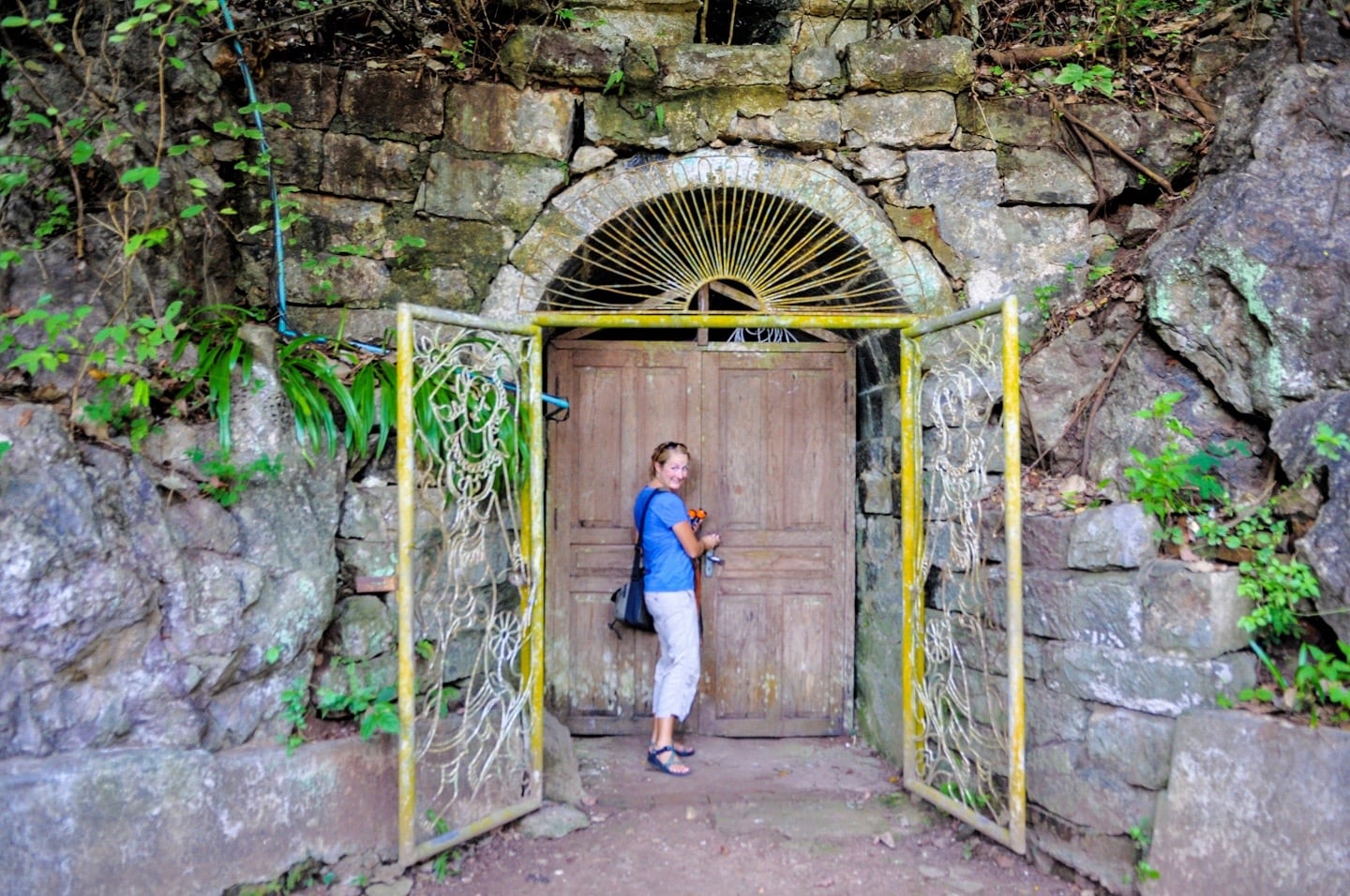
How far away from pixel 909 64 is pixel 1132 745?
110 inches

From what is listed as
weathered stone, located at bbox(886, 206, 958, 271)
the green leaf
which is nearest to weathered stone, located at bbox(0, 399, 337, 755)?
the green leaf

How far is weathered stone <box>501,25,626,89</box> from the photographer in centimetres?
383

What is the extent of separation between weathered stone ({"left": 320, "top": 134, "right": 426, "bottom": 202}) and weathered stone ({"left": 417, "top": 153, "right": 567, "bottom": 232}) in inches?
3.2

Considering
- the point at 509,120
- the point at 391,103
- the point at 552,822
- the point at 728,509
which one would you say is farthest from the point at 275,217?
the point at 552,822

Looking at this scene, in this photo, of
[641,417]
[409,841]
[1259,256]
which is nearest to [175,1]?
[641,417]

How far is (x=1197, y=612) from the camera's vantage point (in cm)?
286

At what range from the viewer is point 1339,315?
3186mm

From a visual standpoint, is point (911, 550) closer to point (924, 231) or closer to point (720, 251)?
point (924, 231)

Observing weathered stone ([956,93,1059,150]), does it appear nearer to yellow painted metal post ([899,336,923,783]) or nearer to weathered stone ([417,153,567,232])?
yellow painted metal post ([899,336,923,783])

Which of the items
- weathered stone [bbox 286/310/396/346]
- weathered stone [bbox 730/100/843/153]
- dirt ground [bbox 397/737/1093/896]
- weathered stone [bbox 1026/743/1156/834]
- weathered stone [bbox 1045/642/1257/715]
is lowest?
dirt ground [bbox 397/737/1093/896]

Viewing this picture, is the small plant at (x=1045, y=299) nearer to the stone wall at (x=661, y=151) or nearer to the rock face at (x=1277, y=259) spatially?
the stone wall at (x=661, y=151)

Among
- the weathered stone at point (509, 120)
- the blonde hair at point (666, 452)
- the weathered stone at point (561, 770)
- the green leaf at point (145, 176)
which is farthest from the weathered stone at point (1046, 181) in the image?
the green leaf at point (145, 176)

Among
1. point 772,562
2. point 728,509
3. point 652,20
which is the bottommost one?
point 772,562

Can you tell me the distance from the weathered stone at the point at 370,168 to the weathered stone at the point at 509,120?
0.71 ft
